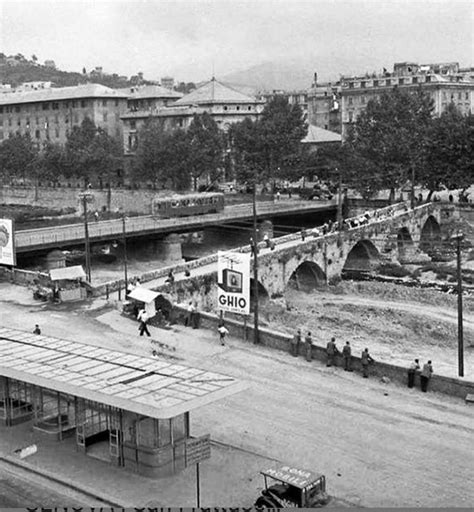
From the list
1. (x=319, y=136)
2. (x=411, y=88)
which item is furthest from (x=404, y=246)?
(x=411, y=88)

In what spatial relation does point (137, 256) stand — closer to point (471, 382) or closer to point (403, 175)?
point (403, 175)

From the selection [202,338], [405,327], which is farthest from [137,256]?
[202,338]

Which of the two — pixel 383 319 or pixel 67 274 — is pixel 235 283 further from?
pixel 383 319

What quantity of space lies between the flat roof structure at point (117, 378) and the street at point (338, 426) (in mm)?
2231

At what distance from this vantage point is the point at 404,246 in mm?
76625

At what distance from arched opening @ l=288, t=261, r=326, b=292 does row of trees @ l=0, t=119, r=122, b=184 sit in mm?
44337

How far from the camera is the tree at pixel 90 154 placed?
104 m

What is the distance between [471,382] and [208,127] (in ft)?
247

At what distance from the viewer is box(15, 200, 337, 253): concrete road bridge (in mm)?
63094

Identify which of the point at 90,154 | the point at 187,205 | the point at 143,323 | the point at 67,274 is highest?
the point at 90,154

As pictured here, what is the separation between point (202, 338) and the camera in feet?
124

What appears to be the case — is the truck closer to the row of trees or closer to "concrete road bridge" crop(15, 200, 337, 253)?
"concrete road bridge" crop(15, 200, 337, 253)

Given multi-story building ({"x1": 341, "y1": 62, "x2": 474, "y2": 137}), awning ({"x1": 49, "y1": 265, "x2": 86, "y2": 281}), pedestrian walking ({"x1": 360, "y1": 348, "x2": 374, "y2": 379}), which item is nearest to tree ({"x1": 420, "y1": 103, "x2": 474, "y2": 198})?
multi-story building ({"x1": 341, "y1": 62, "x2": 474, "y2": 137})

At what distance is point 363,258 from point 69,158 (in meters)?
44.3
